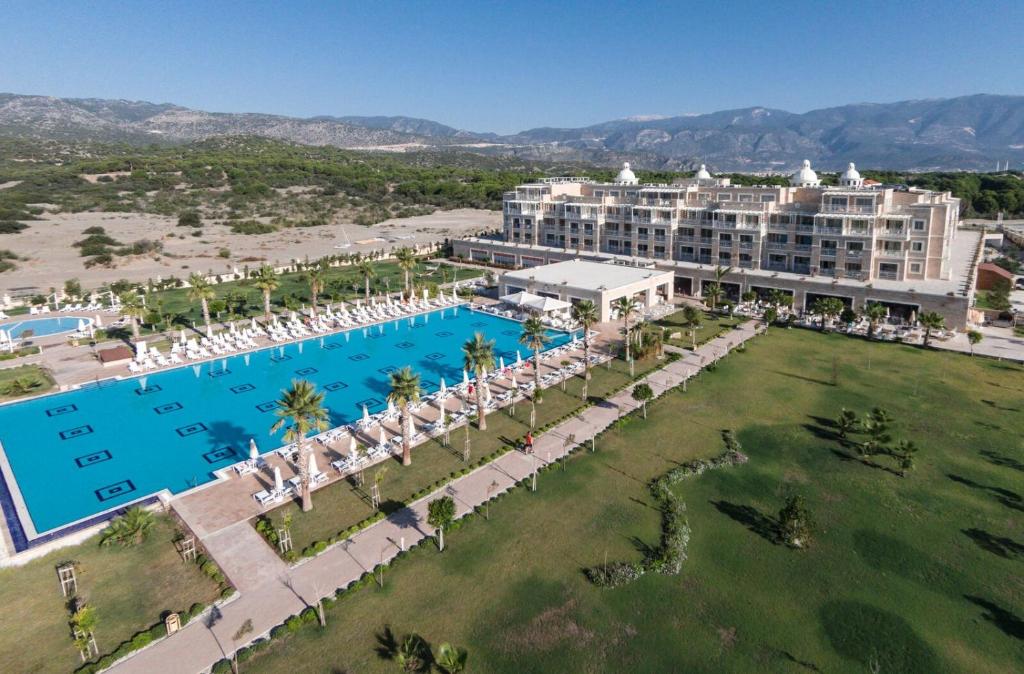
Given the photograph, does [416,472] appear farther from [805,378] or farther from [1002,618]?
[805,378]

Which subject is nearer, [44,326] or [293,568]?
[293,568]

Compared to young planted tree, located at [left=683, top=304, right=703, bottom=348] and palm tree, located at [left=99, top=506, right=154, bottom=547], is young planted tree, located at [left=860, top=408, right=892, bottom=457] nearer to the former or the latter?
young planted tree, located at [left=683, top=304, right=703, bottom=348]

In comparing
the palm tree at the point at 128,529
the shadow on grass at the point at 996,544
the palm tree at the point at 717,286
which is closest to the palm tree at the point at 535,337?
the palm tree at the point at 128,529

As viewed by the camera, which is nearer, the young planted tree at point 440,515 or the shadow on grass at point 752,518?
the young planted tree at point 440,515

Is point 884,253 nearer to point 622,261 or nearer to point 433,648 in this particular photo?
point 622,261

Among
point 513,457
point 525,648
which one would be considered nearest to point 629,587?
point 525,648

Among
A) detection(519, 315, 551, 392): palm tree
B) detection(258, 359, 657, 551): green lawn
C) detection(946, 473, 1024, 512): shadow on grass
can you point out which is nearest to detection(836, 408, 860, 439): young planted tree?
detection(946, 473, 1024, 512): shadow on grass

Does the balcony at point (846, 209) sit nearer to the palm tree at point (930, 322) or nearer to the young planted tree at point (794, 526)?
the palm tree at point (930, 322)

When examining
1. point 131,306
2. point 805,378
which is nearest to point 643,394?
point 805,378
